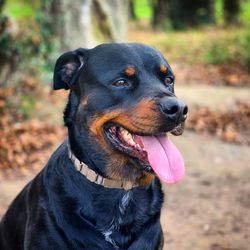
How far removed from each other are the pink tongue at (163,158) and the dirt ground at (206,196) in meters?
2.09

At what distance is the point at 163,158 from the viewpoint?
11.9 ft

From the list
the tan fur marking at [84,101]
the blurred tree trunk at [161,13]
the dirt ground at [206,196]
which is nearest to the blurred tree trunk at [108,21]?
the dirt ground at [206,196]

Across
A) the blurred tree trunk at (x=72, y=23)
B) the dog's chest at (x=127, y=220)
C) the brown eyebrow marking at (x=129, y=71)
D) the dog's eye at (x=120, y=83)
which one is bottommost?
the blurred tree trunk at (x=72, y=23)

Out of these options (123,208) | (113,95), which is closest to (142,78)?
(113,95)

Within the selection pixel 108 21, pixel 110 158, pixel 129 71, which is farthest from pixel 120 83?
pixel 108 21

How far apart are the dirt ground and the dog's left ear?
2296 millimetres

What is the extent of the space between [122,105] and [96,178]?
20.9 inches

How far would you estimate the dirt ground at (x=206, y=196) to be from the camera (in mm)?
5746

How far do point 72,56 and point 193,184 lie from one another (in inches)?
144

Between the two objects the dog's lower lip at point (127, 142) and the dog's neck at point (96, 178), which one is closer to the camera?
the dog's lower lip at point (127, 142)

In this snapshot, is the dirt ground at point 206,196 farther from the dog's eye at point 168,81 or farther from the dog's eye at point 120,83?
the dog's eye at point 120,83

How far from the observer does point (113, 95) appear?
12.2ft

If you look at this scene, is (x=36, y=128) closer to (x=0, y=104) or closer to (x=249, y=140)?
(x=0, y=104)

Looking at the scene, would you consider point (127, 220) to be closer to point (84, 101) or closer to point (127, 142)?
point (127, 142)
